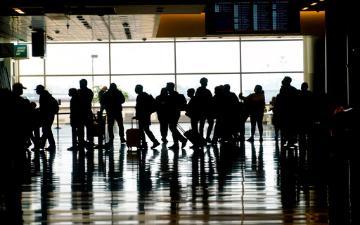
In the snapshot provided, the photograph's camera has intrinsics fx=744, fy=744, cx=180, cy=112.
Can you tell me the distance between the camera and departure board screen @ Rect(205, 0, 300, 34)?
15523mm

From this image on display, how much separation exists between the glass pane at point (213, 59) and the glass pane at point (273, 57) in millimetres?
368

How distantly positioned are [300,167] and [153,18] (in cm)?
889

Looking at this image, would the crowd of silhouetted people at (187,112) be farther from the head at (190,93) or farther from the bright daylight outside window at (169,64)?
the bright daylight outside window at (169,64)

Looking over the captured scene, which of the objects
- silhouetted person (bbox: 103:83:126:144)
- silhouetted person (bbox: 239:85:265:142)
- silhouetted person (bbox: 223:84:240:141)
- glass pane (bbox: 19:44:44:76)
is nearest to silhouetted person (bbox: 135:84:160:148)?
silhouetted person (bbox: 103:83:126:144)

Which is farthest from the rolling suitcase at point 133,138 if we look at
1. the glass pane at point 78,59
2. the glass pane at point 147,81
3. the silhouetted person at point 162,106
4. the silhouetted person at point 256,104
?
the glass pane at point 78,59

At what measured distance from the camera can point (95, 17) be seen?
1912cm

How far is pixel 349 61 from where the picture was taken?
54.3 ft

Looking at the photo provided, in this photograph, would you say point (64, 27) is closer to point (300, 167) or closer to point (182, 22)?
point (182, 22)

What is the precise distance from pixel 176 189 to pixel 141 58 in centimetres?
2146

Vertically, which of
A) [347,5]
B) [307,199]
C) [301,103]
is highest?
[347,5]

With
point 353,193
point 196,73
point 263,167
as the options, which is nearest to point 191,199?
point 353,193

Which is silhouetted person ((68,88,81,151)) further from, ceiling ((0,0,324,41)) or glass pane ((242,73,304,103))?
glass pane ((242,73,304,103))

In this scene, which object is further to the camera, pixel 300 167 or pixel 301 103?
pixel 301 103

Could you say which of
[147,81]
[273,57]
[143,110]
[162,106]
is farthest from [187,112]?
[273,57]
